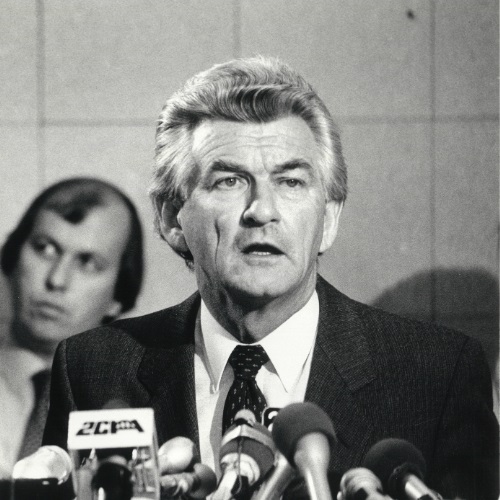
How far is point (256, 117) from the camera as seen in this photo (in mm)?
1818

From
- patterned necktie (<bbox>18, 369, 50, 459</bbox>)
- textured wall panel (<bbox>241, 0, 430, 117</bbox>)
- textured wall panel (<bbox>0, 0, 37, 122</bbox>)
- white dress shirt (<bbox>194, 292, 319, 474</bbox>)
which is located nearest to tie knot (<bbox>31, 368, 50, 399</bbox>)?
patterned necktie (<bbox>18, 369, 50, 459</bbox>)

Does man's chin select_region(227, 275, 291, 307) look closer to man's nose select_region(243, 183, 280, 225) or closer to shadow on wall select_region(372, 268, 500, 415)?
man's nose select_region(243, 183, 280, 225)

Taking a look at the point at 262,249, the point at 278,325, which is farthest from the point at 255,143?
the point at 278,325

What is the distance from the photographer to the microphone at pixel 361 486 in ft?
3.41

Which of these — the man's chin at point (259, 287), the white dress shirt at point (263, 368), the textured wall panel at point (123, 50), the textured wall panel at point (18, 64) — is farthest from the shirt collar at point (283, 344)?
the textured wall panel at point (18, 64)

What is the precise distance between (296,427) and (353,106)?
1392 mm

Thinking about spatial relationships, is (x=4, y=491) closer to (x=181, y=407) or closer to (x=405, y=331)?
(x=181, y=407)

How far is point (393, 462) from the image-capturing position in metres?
1.11

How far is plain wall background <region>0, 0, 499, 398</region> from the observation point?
2.27 m

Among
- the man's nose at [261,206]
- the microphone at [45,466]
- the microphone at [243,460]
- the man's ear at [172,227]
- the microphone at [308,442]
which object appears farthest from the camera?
the man's ear at [172,227]

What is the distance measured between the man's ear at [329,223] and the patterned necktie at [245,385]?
11.3 inches

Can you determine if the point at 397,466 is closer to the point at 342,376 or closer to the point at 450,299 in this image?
the point at 342,376

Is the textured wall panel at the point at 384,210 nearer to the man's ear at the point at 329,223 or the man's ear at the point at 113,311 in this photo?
the man's ear at the point at 329,223

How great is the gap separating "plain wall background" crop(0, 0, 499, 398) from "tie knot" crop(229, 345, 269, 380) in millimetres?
479
